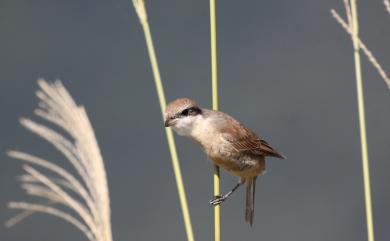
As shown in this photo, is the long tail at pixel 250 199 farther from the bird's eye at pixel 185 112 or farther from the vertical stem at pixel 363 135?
the vertical stem at pixel 363 135

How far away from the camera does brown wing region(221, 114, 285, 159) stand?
2.72 m

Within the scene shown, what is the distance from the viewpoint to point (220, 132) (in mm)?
2662

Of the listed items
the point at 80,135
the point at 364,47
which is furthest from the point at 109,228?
the point at 364,47

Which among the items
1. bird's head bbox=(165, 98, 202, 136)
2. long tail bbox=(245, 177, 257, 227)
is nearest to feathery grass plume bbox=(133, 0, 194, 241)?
bird's head bbox=(165, 98, 202, 136)

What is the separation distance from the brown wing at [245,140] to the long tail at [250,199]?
210 mm

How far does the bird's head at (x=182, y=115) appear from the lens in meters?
2.34

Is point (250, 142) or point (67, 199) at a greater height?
point (250, 142)

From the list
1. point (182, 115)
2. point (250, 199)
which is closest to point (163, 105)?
point (182, 115)

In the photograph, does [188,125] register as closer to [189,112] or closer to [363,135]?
[189,112]

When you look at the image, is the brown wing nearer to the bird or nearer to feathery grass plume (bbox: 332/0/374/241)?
the bird

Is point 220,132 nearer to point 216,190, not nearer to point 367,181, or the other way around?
point 216,190

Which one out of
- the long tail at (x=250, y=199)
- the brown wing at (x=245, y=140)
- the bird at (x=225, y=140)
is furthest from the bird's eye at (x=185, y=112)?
the long tail at (x=250, y=199)

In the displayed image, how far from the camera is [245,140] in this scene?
2.85 metres

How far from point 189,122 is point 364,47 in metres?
0.99
